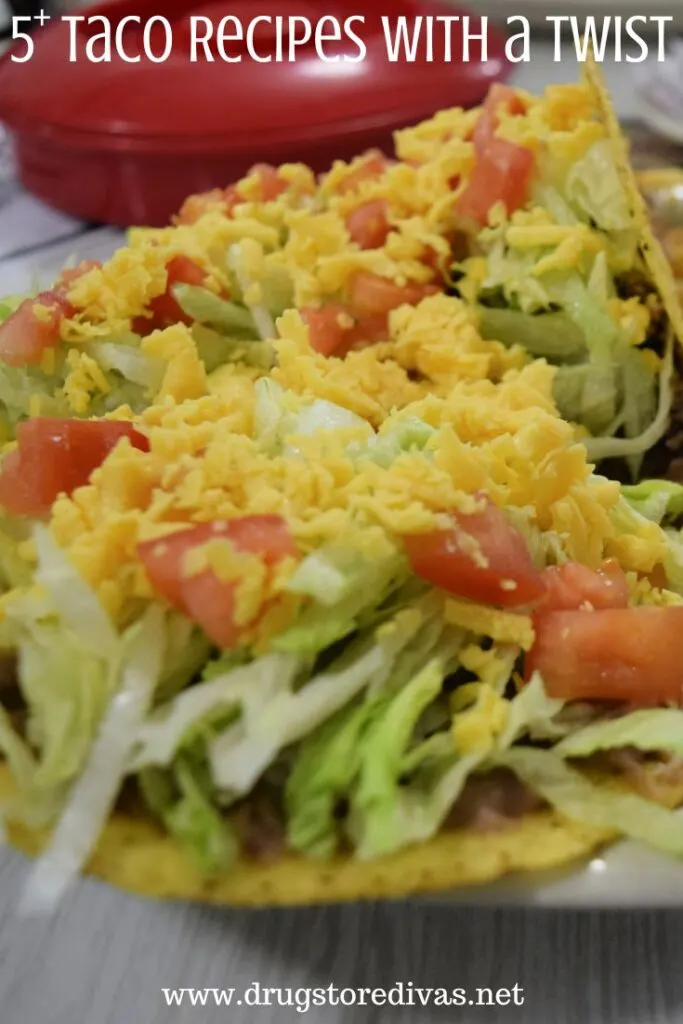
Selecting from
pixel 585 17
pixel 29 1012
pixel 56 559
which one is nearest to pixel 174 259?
pixel 56 559

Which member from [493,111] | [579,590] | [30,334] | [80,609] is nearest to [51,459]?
[80,609]

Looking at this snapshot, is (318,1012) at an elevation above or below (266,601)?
below

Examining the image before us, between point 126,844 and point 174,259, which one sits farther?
point 174,259

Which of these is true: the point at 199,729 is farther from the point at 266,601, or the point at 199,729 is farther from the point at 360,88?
the point at 360,88

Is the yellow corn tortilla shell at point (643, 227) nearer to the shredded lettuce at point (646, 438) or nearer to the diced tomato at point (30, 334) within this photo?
the shredded lettuce at point (646, 438)

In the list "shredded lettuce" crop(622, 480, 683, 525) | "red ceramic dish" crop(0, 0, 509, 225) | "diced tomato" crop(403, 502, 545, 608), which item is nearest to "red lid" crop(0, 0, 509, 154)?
"red ceramic dish" crop(0, 0, 509, 225)

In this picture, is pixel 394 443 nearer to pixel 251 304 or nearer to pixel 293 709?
pixel 293 709

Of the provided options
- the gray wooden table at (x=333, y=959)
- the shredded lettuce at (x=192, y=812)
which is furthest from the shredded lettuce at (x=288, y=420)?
the gray wooden table at (x=333, y=959)

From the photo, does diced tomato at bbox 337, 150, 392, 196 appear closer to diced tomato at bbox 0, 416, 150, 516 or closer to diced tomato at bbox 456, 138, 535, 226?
diced tomato at bbox 456, 138, 535, 226
